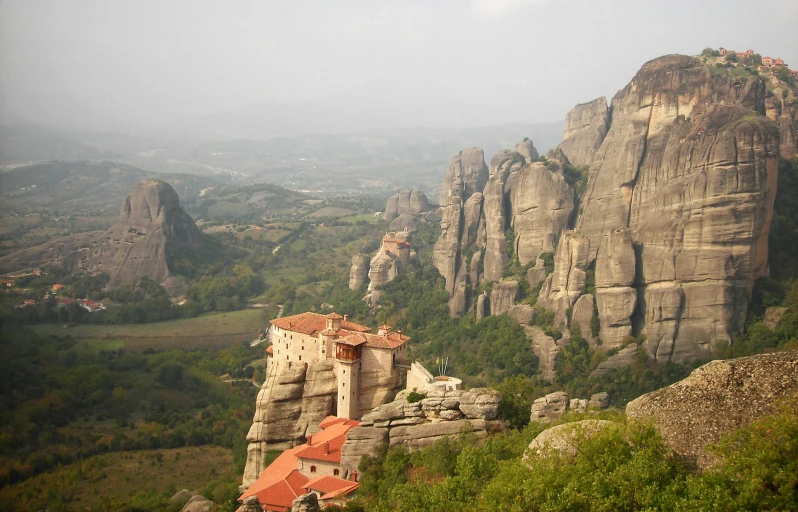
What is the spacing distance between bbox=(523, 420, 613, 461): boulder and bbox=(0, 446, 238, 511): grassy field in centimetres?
2519

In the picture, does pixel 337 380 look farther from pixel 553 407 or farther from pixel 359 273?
pixel 359 273

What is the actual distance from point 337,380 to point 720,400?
2199cm

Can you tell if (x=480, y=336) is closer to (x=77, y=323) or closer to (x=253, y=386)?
(x=253, y=386)

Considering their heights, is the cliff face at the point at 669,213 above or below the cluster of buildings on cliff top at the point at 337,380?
above

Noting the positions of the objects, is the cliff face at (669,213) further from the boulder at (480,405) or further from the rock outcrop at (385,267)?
the boulder at (480,405)

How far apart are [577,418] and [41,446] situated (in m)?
36.9

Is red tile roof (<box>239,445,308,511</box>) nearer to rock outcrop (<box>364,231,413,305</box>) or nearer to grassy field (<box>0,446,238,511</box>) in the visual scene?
grassy field (<box>0,446,238,511</box>)

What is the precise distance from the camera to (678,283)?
155 ft

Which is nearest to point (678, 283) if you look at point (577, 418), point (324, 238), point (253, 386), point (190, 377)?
point (577, 418)

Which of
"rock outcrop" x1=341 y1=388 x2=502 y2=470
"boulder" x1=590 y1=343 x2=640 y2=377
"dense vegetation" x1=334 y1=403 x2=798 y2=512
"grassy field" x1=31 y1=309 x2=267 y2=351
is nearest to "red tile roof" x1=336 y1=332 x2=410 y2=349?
"rock outcrop" x1=341 y1=388 x2=502 y2=470

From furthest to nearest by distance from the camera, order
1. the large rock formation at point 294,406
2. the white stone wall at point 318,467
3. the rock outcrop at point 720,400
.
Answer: the large rock formation at point 294,406, the white stone wall at point 318,467, the rock outcrop at point 720,400

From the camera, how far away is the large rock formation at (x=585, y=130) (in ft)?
237

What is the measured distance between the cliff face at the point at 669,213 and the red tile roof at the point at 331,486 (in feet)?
90.4

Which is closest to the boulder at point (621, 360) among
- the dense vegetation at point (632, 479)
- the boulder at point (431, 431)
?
the boulder at point (431, 431)
